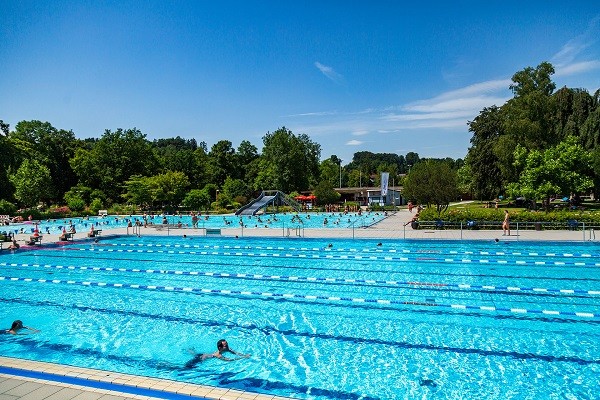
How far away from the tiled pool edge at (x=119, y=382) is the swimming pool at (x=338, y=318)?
55.2 inches

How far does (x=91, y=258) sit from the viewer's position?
2005 cm

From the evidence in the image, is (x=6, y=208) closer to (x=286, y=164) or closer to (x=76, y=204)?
(x=76, y=204)

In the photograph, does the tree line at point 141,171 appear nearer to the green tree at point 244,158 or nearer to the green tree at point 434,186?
the green tree at point 244,158

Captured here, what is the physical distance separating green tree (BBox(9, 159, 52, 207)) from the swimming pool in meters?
32.1

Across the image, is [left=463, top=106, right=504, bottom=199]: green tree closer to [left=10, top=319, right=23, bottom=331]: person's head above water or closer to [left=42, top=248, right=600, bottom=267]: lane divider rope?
[left=42, top=248, right=600, bottom=267]: lane divider rope

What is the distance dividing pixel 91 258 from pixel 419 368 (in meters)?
16.9

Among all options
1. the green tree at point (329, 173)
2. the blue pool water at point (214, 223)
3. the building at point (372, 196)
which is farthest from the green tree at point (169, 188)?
the green tree at point (329, 173)

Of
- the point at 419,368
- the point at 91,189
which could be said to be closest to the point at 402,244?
the point at 419,368

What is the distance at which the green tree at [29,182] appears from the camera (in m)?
46.6

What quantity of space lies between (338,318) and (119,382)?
18.8 ft

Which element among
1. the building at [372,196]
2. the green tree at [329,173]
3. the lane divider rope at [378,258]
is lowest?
the lane divider rope at [378,258]

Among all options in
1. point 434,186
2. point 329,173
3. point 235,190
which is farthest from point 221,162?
point 434,186

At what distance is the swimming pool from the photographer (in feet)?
24.4

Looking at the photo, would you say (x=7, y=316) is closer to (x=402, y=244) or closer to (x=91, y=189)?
(x=402, y=244)
